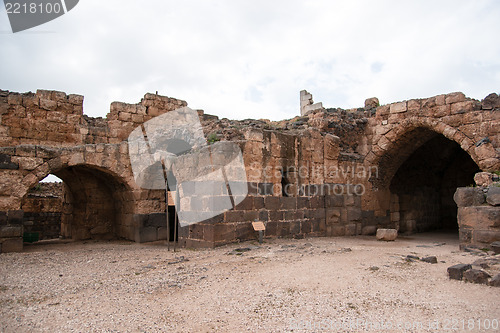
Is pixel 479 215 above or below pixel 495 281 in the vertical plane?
above

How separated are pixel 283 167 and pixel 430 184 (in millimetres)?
7893

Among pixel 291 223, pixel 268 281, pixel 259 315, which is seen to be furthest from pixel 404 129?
pixel 259 315

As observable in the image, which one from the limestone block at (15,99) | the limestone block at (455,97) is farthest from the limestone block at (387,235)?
the limestone block at (15,99)

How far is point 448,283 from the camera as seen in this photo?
3.88m

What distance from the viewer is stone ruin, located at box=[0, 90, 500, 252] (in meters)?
7.15

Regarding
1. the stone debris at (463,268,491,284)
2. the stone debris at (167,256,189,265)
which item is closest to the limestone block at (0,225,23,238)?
the stone debris at (167,256,189,265)

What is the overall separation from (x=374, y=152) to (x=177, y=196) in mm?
5857

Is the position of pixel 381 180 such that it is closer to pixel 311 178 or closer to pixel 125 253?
pixel 311 178

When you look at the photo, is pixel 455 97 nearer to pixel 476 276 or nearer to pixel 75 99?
pixel 476 276

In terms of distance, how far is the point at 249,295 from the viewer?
3598mm

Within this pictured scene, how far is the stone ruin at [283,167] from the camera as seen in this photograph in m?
7.15

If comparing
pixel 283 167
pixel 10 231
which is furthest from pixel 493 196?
pixel 10 231

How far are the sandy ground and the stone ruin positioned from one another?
1.73 m

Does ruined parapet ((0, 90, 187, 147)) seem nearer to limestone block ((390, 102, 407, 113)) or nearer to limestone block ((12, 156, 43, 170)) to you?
limestone block ((12, 156, 43, 170))
